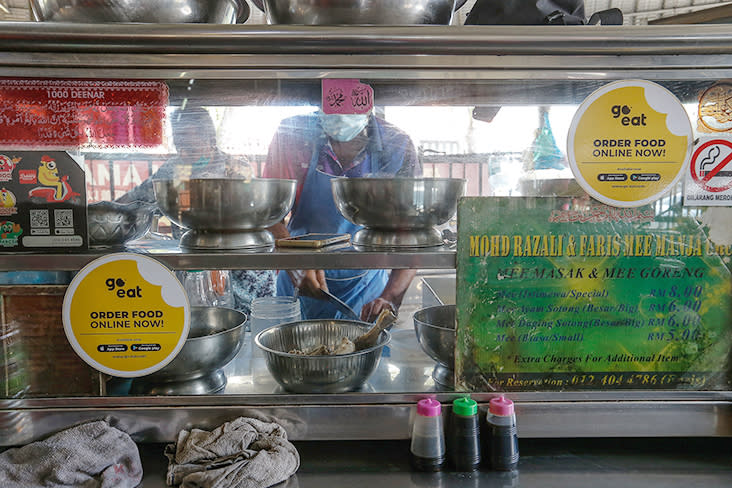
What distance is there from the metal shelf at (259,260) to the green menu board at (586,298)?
0.37ft

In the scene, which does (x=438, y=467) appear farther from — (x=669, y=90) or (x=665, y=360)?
(x=669, y=90)

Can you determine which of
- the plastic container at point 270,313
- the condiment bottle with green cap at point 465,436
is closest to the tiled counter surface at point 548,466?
the condiment bottle with green cap at point 465,436

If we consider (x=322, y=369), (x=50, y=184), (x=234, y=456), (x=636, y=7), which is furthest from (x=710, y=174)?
(x=636, y=7)

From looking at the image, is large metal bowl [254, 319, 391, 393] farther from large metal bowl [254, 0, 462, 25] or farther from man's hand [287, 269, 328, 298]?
large metal bowl [254, 0, 462, 25]

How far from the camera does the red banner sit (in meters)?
0.89

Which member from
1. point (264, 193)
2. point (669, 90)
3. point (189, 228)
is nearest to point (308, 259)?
point (264, 193)

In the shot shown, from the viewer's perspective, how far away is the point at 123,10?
881 mm

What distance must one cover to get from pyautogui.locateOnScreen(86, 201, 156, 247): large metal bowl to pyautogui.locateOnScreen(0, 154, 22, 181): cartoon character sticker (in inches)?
6.3

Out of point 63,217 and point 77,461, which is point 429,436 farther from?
point 63,217

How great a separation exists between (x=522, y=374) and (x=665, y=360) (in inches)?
12.1

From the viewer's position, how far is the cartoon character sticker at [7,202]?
893mm

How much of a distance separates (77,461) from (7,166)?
597mm

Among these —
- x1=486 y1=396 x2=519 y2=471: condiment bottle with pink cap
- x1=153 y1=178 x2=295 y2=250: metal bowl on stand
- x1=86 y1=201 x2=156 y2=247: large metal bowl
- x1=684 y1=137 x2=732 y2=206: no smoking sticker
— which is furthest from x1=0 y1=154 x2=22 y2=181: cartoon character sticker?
x1=684 y1=137 x2=732 y2=206: no smoking sticker

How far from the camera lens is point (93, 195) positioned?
3.04 ft
